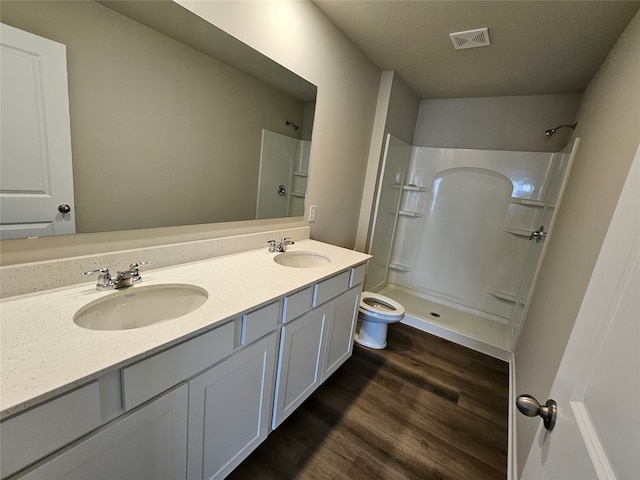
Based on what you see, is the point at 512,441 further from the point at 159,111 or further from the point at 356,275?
the point at 159,111

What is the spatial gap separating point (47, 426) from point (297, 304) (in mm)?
843

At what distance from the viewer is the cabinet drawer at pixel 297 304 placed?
3.98ft

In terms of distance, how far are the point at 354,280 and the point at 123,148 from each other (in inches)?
53.3

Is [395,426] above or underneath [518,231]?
underneath

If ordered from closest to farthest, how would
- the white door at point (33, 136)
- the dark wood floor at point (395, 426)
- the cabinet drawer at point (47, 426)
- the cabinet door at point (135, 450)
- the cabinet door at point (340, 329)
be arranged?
the cabinet drawer at point (47, 426), the cabinet door at point (135, 450), the white door at point (33, 136), the dark wood floor at point (395, 426), the cabinet door at point (340, 329)

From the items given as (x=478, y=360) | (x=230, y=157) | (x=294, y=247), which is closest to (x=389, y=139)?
(x=294, y=247)

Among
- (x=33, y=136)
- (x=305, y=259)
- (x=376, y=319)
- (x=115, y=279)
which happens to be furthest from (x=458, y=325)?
(x=33, y=136)

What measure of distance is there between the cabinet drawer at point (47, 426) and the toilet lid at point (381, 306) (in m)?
1.80

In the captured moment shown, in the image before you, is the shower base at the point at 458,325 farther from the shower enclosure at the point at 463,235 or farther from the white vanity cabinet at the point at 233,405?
the white vanity cabinet at the point at 233,405

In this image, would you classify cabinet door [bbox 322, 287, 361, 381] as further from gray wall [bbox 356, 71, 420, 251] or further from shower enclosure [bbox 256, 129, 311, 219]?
gray wall [bbox 356, 71, 420, 251]

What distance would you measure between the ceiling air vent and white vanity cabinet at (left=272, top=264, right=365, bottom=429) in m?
1.58

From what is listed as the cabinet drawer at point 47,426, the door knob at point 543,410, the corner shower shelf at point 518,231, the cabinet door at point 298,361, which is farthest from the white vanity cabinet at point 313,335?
the corner shower shelf at point 518,231

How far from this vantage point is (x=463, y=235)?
307 cm

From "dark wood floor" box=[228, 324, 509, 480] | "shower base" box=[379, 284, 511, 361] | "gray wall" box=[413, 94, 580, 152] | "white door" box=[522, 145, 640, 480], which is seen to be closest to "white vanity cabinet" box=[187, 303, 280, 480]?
"dark wood floor" box=[228, 324, 509, 480]
